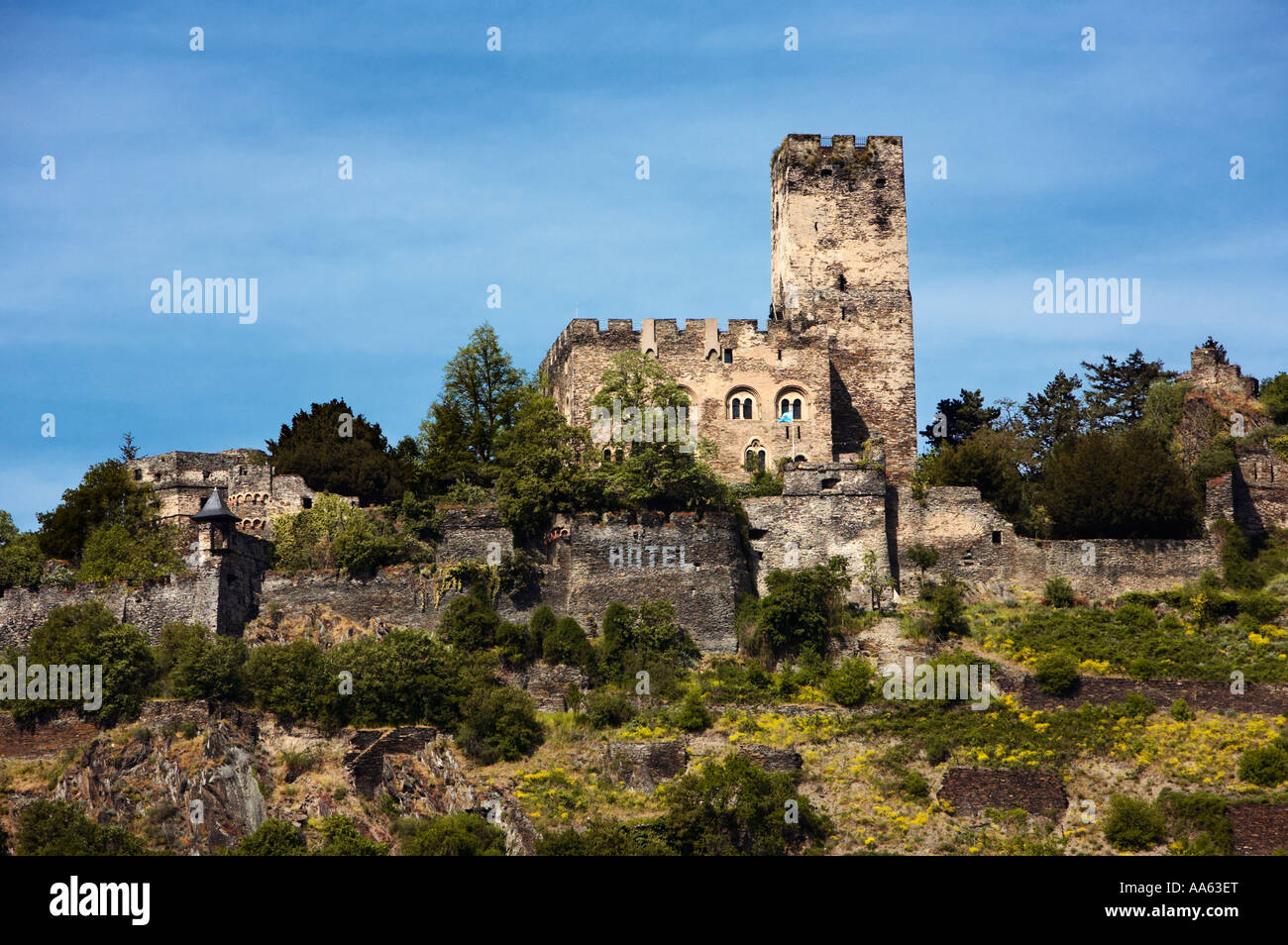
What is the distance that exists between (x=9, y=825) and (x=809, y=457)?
27626 millimetres

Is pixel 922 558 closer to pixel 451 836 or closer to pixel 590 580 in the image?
pixel 590 580

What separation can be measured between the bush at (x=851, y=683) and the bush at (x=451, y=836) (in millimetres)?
10309

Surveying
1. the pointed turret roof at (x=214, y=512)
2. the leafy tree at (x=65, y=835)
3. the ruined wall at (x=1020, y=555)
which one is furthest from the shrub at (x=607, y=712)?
the pointed turret roof at (x=214, y=512)

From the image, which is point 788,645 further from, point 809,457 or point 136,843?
point 136,843

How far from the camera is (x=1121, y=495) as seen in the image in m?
58.0

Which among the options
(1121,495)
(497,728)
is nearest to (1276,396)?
(1121,495)

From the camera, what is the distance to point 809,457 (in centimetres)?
6206

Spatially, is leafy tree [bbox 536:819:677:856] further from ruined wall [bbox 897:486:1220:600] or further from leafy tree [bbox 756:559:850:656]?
ruined wall [bbox 897:486:1220:600]

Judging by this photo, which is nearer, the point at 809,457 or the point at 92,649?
the point at 92,649

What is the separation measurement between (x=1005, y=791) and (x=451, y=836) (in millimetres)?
13709
